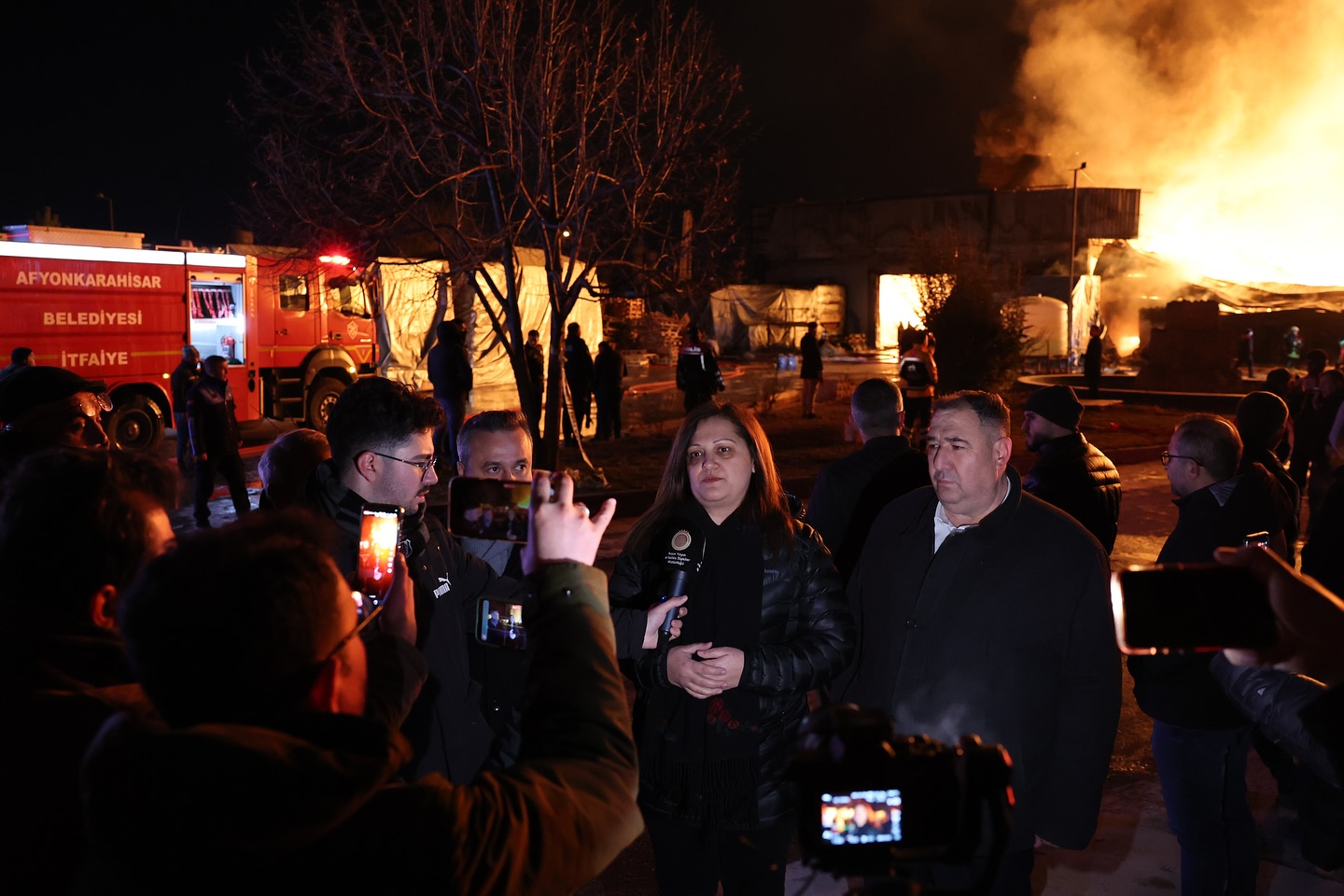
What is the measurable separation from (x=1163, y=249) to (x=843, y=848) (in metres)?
51.4

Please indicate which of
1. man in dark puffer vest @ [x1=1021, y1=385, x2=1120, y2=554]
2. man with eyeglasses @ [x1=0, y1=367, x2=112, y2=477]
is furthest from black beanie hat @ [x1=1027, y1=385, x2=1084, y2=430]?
man with eyeglasses @ [x1=0, y1=367, x2=112, y2=477]

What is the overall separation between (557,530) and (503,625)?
1.06 metres

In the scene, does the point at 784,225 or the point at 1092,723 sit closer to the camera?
the point at 1092,723

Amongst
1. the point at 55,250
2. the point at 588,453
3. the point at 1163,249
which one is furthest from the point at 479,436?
the point at 1163,249

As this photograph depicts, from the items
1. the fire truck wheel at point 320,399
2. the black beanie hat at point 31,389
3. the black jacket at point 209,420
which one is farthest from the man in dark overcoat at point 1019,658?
the fire truck wheel at point 320,399

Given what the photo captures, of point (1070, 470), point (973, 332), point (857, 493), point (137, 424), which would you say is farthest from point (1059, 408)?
point (973, 332)

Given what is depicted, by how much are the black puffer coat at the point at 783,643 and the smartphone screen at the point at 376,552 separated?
83cm

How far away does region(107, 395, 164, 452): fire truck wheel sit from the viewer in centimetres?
1477

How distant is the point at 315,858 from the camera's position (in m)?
1.21

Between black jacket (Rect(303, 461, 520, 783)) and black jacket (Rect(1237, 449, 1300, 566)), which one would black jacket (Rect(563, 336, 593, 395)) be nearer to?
black jacket (Rect(1237, 449, 1300, 566))

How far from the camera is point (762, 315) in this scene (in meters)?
42.5

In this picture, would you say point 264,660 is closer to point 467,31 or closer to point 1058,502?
point 1058,502

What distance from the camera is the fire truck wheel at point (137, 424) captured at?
1477 cm

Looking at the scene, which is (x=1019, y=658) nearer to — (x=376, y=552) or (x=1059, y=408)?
(x=376, y=552)
